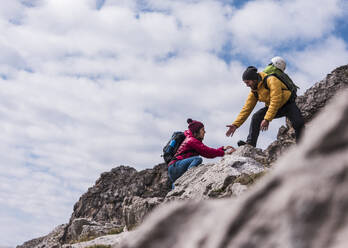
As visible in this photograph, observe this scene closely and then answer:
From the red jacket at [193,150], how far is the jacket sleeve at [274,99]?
2.57 meters

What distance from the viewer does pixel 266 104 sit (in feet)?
44.9

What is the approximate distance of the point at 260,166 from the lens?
12.8 metres

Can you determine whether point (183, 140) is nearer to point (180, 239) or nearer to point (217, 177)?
point (217, 177)

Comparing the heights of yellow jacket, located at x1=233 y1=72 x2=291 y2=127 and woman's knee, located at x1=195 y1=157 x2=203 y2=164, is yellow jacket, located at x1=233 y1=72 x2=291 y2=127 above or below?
above

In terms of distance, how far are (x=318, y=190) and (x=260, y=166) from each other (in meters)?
11.1

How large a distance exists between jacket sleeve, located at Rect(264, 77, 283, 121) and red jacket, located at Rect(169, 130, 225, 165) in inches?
101

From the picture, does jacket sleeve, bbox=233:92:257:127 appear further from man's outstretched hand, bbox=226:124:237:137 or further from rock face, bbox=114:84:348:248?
rock face, bbox=114:84:348:248

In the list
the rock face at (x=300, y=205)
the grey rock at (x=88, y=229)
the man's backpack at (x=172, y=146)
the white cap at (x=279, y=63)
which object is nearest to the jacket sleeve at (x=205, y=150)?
the man's backpack at (x=172, y=146)

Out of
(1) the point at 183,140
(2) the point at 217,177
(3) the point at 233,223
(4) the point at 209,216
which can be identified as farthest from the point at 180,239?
(1) the point at 183,140

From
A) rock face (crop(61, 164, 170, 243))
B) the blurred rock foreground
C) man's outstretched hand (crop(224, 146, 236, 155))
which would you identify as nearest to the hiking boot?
man's outstretched hand (crop(224, 146, 236, 155))

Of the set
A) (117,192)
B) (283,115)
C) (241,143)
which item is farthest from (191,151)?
(117,192)

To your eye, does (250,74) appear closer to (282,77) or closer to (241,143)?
(282,77)

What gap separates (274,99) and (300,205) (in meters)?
11.2

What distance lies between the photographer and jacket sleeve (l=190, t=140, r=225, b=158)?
14438mm
